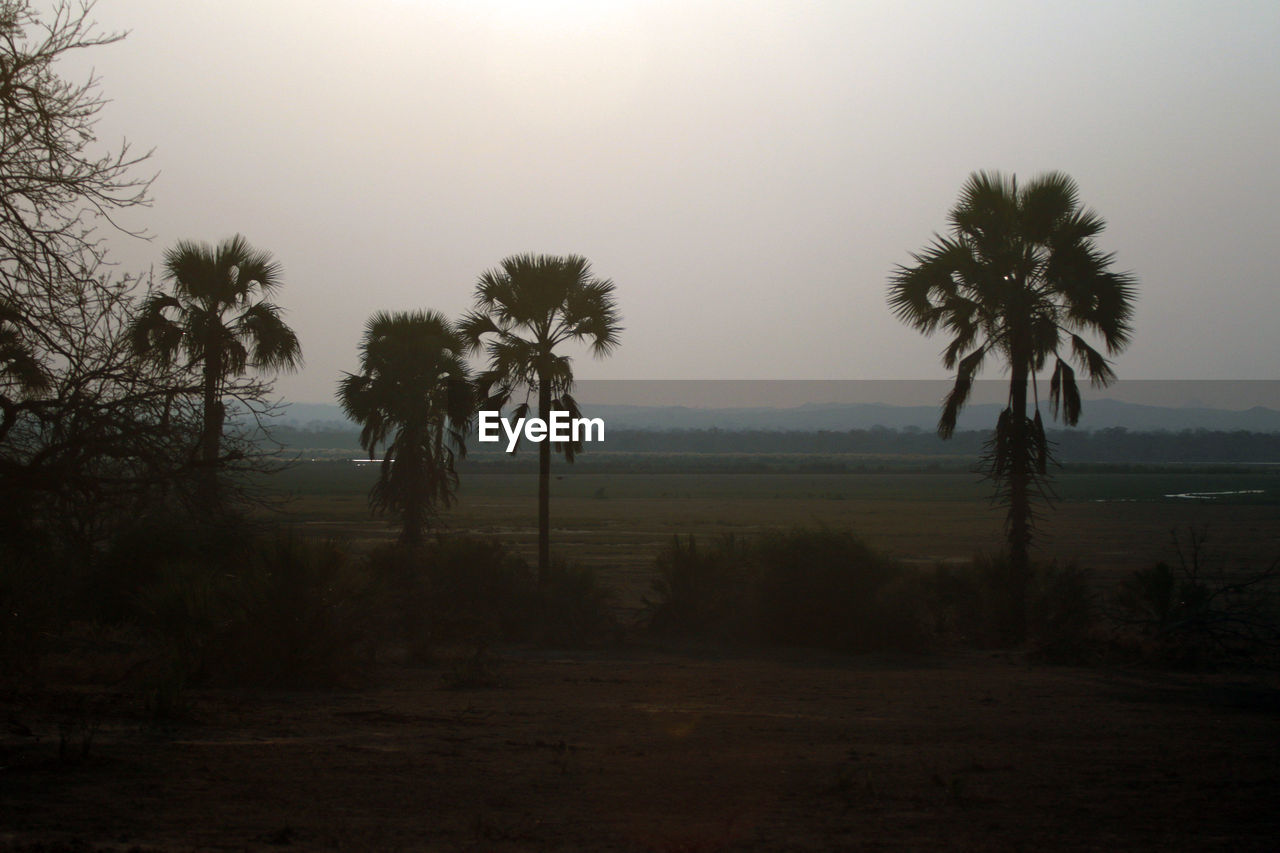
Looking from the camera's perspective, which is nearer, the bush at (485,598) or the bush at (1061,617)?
the bush at (1061,617)

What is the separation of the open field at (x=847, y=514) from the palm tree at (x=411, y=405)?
3.90 metres

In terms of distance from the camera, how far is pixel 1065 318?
19031 millimetres

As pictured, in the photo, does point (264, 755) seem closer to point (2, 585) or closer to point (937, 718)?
point (2, 585)

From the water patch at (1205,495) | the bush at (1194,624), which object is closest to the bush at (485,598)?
the bush at (1194,624)

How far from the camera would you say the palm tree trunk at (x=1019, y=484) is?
1886 centimetres

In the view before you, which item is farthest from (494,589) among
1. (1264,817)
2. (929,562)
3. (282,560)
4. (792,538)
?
(929,562)

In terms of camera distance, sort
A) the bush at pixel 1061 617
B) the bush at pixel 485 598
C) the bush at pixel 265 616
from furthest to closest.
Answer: the bush at pixel 485 598
the bush at pixel 1061 617
the bush at pixel 265 616

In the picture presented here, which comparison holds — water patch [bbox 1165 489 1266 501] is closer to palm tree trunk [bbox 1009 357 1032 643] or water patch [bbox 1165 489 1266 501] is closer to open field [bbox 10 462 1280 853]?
palm tree trunk [bbox 1009 357 1032 643]

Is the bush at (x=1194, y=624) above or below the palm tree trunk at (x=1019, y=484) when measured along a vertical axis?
below

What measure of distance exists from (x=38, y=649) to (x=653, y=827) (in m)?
6.85

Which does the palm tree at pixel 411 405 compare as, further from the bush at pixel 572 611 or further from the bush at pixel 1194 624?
the bush at pixel 1194 624

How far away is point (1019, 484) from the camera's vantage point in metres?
18.9

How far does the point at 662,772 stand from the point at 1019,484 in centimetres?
1267

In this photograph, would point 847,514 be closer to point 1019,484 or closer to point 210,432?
point 1019,484
